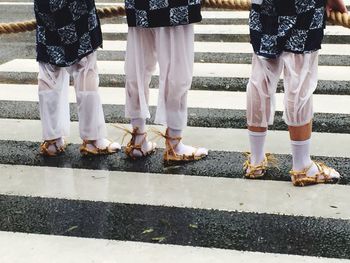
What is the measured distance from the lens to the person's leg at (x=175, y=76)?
12.6 ft

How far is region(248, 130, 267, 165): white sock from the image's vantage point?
3793 mm

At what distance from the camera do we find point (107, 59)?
7.14 metres

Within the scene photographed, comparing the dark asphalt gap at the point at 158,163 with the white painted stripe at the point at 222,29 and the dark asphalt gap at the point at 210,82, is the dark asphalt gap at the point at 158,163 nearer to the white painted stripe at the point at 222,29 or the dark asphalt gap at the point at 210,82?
the dark asphalt gap at the point at 210,82

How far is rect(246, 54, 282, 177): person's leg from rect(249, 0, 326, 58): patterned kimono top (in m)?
0.11

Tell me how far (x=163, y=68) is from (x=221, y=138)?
887 mm

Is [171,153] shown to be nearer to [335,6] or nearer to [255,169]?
[255,169]

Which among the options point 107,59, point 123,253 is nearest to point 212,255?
point 123,253

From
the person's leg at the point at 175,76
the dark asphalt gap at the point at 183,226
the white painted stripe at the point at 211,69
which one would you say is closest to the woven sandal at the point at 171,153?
the person's leg at the point at 175,76

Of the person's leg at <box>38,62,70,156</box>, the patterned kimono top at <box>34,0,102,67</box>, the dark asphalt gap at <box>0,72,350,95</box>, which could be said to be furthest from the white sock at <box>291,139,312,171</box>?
the dark asphalt gap at <box>0,72,350,95</box>

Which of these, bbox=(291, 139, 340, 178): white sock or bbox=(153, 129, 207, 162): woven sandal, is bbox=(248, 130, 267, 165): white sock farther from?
bbox=(153, 129, 207, 162): woven sandal

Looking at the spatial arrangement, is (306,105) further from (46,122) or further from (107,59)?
(107,59)

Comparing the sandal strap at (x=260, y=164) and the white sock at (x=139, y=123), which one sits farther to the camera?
the white sock at (x=139, y=123)

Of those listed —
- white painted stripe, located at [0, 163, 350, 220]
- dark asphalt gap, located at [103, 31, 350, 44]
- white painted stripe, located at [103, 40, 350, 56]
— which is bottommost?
white painted stripe, located at [0, 163, 350, 220]

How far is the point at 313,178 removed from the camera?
3707mm
